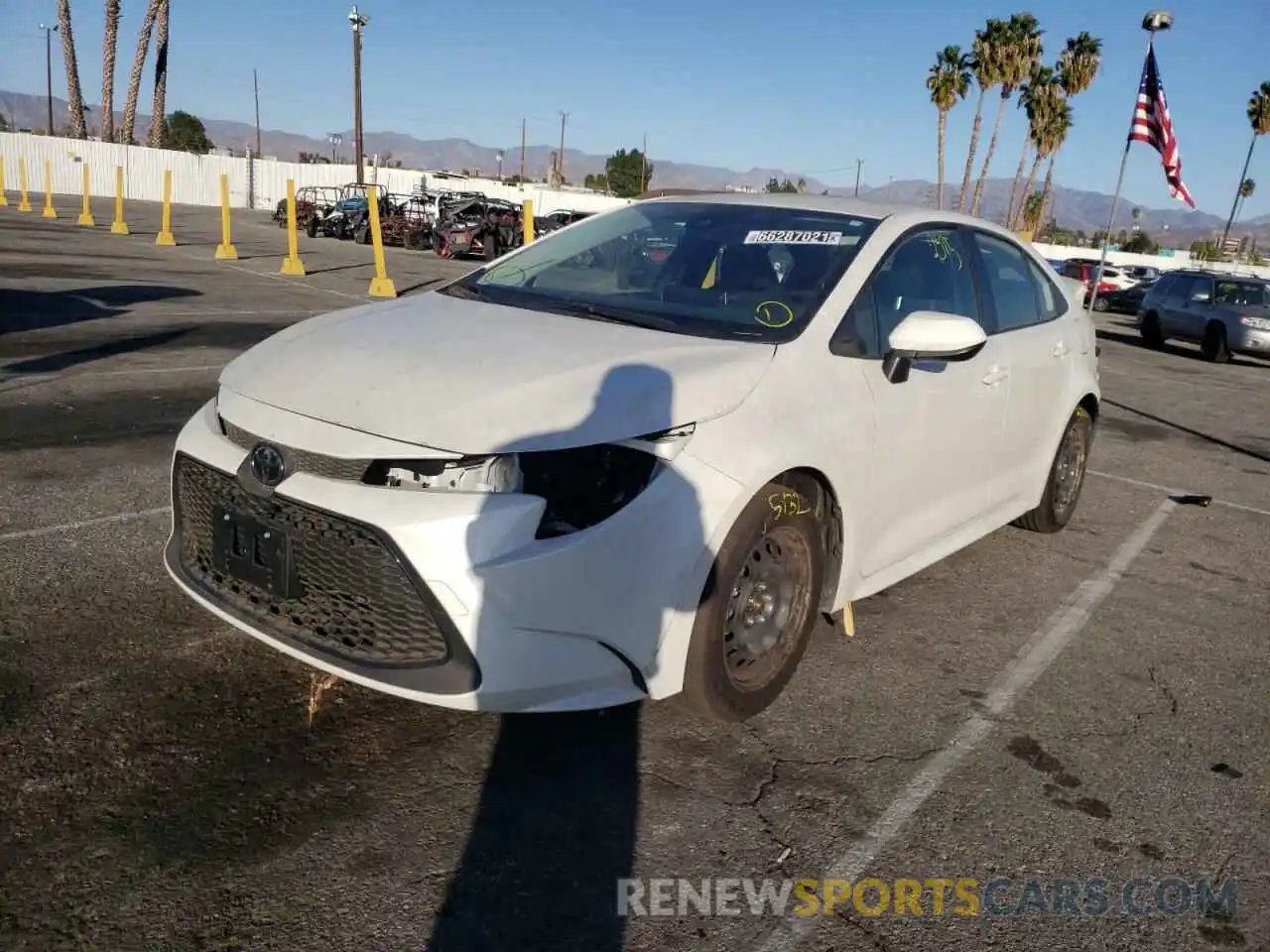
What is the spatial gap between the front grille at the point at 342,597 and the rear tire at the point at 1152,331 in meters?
19.4

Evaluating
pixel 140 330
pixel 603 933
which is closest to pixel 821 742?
pixel 603 933

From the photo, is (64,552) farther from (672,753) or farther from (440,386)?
(672,753)

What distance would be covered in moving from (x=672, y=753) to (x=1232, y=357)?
61.9 ft

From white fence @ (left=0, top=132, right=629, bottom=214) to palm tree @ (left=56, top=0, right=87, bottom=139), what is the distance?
4.25 feet

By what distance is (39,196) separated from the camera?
40.2m

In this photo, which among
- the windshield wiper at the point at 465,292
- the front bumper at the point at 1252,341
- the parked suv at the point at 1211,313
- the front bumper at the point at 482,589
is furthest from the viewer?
the parked suv at the point at 1211,313

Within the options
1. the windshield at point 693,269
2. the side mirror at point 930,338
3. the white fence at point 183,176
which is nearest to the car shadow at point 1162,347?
the windshield at point 693,269

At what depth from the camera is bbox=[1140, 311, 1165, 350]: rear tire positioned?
62.3 feet

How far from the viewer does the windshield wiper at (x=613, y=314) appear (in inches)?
134

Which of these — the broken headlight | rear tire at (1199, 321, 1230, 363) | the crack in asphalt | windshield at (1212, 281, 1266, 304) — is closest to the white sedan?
the broken headlight

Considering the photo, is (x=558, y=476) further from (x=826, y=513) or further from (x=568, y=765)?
(x=826, y=513)

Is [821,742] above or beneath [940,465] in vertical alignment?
beneath

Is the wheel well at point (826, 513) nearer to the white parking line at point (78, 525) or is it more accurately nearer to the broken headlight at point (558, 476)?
the broken headlight at point (558, 476)

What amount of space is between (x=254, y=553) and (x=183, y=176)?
167 ft
